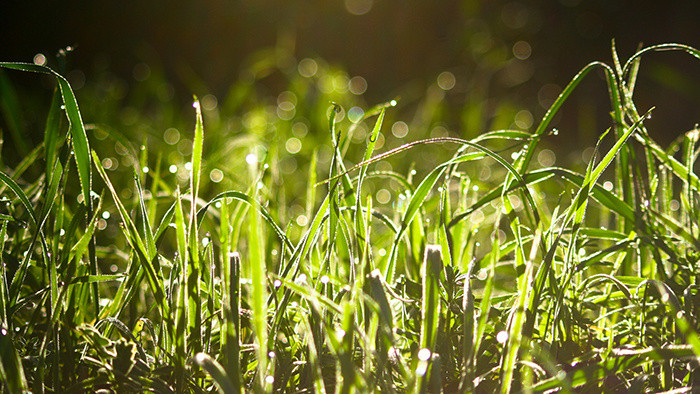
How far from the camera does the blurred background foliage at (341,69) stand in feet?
6.04

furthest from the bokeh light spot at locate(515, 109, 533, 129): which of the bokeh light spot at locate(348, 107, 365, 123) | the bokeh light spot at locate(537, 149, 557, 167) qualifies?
the bokeh light spot at locate(348, 107, 365, 123)

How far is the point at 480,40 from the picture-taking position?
2.54 m

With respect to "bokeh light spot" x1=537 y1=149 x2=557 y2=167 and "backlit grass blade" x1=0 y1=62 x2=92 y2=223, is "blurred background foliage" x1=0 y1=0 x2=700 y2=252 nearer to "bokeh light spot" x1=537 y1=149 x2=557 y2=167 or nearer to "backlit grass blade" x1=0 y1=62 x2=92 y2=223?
"bokeh light spot" x1=537 y1=149 x2=557 y2=167

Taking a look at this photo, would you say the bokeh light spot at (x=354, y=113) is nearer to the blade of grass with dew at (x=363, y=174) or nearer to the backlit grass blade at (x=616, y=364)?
the blade of grass with dew at (x=363, y=174)

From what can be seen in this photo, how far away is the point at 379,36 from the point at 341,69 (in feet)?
0.95

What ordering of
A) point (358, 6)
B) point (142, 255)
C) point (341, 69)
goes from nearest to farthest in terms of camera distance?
point (142, 255) → point (341, 69) → point (358, 6)

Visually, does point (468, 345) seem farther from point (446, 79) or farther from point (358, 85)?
point (358, 85)

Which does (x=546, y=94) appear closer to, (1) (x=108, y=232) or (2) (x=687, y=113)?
(2) (x=687, y=113)

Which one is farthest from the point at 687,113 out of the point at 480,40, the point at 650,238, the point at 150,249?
the point at 150,249

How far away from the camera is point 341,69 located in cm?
297

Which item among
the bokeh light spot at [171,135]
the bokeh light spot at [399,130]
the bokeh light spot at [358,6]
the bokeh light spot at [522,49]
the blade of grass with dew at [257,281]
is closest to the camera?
the blade of grass with dew at [257,281]

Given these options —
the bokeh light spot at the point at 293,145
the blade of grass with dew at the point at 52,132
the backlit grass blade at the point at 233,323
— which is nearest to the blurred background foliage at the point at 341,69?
the bokeh light spot at the point at 293,145

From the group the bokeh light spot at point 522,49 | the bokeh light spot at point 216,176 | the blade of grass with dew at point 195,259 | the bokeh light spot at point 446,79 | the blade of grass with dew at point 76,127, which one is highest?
the bokeh light spot at point 522,49

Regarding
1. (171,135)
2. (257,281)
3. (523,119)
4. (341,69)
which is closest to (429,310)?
(257,281)
